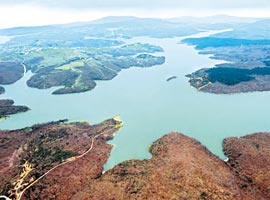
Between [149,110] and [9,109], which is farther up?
[9,109]

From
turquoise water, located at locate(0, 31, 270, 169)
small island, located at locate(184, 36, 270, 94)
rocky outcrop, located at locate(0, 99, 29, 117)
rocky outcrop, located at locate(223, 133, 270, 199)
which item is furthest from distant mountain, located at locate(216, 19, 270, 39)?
rocky outcrop, located at locate(223, 133, 270, 199)

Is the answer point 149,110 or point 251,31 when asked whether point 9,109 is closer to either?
point 149,110

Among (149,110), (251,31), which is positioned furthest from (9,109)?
(251,31)

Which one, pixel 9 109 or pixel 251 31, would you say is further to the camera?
pixel 251 31

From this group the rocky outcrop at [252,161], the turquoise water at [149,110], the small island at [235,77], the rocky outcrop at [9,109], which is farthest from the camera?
the small island at [235,77]

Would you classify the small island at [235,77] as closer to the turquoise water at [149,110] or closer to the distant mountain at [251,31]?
the turquoise water at [149,110]

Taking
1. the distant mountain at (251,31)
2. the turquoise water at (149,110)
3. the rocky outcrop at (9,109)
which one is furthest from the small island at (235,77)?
the distant mountain at (251,31)

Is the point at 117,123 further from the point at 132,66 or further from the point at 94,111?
the point at 132,66

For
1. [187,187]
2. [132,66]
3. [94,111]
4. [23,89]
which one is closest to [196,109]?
[94,111]
